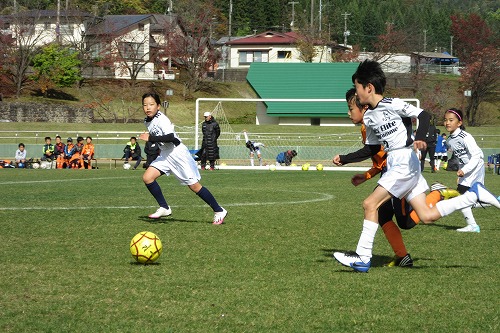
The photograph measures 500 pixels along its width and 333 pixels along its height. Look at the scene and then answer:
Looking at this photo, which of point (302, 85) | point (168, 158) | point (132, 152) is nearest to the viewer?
point (168, 158)

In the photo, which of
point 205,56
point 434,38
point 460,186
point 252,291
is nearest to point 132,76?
point 205,56

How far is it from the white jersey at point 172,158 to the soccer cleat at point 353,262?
4.36 metres

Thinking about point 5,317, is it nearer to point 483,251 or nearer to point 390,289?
point 390,289

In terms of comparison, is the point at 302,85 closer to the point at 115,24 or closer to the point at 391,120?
the point at 115,24

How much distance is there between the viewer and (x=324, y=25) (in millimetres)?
100125

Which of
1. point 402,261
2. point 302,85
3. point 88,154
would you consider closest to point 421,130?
point 402,261

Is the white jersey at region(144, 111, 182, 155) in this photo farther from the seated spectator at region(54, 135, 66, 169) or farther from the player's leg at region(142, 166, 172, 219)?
the seated spectator at region(54, 135, 66, 169)

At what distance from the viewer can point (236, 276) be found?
275 inches

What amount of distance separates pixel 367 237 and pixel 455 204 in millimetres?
1098

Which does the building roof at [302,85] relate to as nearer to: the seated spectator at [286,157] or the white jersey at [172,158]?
the seated spectator at [286,157]

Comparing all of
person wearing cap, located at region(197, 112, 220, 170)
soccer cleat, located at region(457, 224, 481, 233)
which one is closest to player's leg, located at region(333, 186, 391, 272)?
soccer cleat, located at region(457, 224, 481, 233)

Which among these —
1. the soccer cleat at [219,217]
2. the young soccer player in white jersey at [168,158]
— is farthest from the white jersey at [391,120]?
the young soccer player in white jersey at [168,158]

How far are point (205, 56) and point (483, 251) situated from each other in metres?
68.2

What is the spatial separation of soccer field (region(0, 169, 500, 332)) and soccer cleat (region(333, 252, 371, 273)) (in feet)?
0.25
